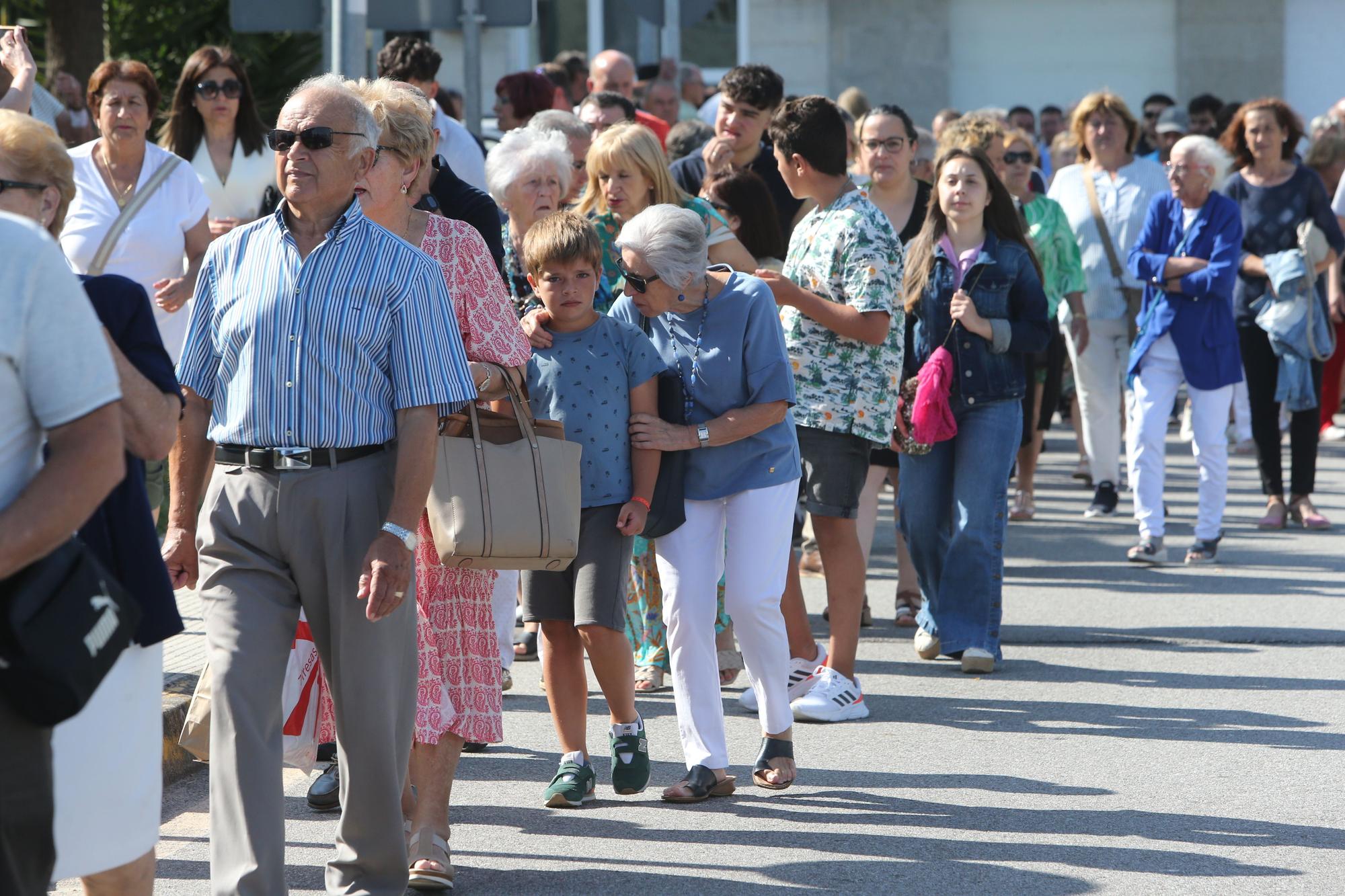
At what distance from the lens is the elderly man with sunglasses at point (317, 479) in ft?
13.8

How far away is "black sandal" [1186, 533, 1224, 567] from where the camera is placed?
9.88m

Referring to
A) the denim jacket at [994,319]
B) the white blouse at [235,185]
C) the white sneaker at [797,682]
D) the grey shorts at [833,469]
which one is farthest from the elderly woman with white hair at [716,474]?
the white blouse at [235,185]

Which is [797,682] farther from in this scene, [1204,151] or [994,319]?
[1204,151]

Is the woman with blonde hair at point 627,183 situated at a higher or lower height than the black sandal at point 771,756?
higher

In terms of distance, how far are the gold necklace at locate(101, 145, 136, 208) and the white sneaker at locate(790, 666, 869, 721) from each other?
3.42 metres

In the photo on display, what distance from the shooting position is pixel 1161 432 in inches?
381

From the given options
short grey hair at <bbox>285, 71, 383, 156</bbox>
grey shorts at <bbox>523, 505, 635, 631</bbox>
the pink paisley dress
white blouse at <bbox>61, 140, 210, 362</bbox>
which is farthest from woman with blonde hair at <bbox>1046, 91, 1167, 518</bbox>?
short grey hair at <bbox>285, 71, 383, 156</bbox>

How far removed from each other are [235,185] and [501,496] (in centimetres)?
404

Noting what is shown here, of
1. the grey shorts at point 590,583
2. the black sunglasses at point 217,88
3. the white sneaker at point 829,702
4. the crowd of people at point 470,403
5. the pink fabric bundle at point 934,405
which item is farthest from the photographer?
the black sunglasses at point 217,88

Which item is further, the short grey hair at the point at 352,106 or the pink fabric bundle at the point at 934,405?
the pink fabric bundle at the point at 934,405

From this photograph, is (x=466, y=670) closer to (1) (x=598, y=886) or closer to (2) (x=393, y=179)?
(1) (x=598, y=886)

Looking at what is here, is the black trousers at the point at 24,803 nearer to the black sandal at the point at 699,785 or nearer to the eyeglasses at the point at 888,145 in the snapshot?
the black sandal at the point at 699,785

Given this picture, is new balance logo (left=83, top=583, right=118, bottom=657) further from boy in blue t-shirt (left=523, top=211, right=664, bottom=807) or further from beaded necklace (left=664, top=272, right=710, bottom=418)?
beaded necklace (left=664, top=272, right=710, bottom=418)

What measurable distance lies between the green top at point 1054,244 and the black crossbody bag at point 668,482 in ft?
16.7
